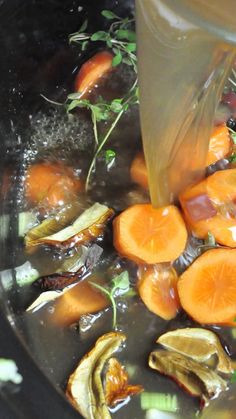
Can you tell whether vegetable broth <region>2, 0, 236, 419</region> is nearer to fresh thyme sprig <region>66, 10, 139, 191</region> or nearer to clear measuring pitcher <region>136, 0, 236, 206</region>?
fresh thyme sprig <region>66, 10, 139, 191</region>

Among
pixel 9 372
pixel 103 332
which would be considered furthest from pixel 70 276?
pixel 9 372

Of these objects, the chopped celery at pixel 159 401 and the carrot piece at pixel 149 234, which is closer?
the chopped celery at pixel 159 401

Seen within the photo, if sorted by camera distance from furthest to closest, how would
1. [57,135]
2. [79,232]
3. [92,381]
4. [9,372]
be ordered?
[57,135] < [79,232] < [92,381] < [9,372]

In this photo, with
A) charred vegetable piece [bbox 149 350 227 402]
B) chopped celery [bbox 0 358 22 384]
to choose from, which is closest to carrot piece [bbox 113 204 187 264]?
charred vegetable piece [bbox 149 350 227 402]

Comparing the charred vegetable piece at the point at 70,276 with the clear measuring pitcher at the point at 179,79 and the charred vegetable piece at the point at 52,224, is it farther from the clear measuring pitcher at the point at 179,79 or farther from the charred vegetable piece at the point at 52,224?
the clear measuring pitcher at the point at 179,79

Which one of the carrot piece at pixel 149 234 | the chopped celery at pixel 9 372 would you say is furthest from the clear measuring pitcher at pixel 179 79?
the chopped celery at pixel 9 372

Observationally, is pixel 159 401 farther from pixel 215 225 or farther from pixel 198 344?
pixel 215 225

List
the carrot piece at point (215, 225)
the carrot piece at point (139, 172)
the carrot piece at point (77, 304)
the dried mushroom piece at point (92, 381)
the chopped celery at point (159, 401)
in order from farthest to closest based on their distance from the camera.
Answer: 1. the carrot piece at point (139, 172)
2. the carrot piece at point (215, 225)
3. the carrot piece at point (77, 304)
4. the chopped celery at point (159, 401)
5. the dried mushroom piece at point (92, 381)
